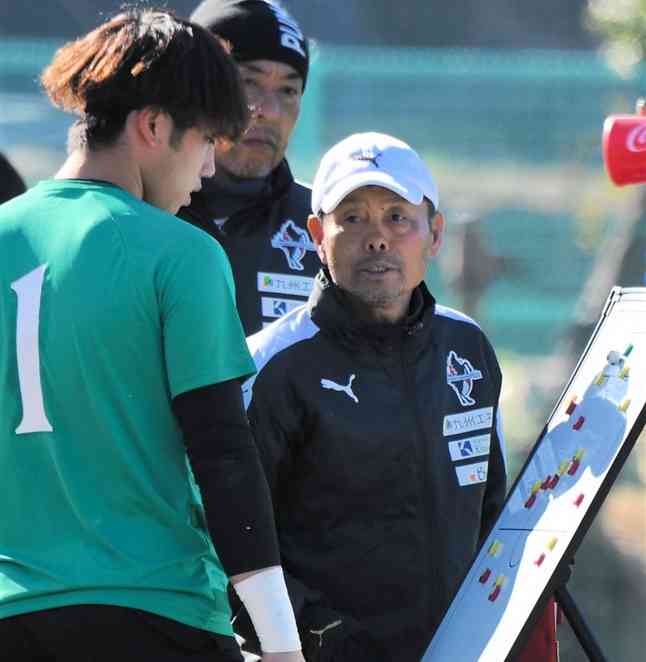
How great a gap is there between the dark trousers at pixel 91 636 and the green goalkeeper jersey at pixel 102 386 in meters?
0.01

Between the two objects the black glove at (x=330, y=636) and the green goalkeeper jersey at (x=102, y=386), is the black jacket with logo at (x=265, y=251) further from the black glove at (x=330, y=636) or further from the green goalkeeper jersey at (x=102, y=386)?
the green goalkeeper jersey at (x=102, y=386)

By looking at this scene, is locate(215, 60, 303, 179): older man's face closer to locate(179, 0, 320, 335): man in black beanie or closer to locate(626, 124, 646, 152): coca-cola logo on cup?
locate(179, 0, 320, 335): man in black beanie

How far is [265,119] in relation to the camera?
3.78 metres

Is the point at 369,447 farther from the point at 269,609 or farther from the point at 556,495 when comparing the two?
the point at 269,609

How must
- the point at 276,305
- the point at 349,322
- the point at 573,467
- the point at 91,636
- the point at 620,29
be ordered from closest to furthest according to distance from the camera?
the point at 91,636
the point at 573,467
the point at 349,322
the point at 276,305
the point at 620,29

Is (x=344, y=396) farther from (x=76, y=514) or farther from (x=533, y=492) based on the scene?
(x=76, y=514)

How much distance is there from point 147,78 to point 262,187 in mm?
1367

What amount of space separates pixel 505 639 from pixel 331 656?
46cm

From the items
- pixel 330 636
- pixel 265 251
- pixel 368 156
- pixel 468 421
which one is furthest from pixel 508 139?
pixel 330 636

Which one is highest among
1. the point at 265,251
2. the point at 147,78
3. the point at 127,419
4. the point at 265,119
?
the point at 147,78

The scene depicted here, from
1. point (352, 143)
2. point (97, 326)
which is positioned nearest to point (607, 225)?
point (352, 143)

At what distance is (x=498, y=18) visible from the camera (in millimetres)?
5473

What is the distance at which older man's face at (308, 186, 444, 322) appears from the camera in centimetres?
303

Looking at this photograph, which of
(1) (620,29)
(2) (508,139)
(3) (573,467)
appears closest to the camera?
(3) (573,467)
